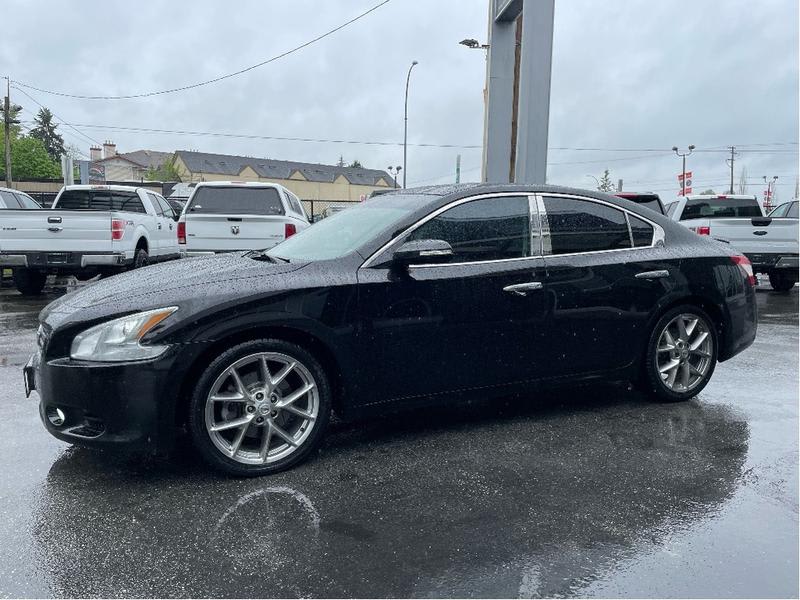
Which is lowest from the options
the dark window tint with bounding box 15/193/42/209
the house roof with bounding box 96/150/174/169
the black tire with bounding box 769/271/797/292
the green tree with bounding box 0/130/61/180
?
the black tire with bounding box 769/271/797/292

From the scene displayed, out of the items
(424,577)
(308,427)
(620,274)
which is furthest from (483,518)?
(620,274)

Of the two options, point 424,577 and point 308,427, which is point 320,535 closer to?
point 424,577

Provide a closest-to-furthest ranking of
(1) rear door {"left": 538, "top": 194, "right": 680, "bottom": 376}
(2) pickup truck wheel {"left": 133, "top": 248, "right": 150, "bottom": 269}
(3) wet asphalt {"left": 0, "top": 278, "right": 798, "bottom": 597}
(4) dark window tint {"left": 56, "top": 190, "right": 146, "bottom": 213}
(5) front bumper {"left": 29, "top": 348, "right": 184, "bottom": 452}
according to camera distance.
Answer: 1. (3) wet asphalt {"left": 0, "top": 278, "right": 798, "bottom": 597}
2. (5) front bumper {"left": 29, "top": 348, "right": 184, "bottom": 452}
3. (1) rear door {"left": 538, "top": 194, "right": 680, "bottom": 376}
4. (2) pickup truck wheel {"left": 133, "top": 248, "right": 150, "bottom": 269}
5. (4) dark window tint {"left": 56, "top": 190, "right": 146, "bottom": 213}

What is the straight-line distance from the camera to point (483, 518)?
319 cm

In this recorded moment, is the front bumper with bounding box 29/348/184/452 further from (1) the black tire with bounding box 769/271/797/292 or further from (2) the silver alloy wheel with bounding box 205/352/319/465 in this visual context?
(1) the black tire with bounding box 769/271/797/292

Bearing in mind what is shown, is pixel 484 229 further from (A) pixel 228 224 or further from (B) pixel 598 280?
(A) pixel 228 224

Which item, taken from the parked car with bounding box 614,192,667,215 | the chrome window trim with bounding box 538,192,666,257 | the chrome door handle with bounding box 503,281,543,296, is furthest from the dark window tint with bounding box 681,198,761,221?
the chrome door handle with bounding box 503,281,543,296

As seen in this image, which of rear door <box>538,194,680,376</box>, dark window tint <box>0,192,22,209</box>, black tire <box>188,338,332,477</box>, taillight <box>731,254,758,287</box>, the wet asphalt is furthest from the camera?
dark window tint <box>0,192,22,209</box>

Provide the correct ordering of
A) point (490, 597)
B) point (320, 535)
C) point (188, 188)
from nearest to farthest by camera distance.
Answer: point (490, 597)
point (320, 535)
point (188, 188)

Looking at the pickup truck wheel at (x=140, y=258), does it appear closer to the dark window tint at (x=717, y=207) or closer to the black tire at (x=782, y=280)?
the dark window tint at (x=717, y=207)

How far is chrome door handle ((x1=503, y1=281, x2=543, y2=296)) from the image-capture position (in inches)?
167

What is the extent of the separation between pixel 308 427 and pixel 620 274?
240 centimetres

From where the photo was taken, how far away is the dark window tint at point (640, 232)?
4.85m

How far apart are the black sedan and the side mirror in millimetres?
11
